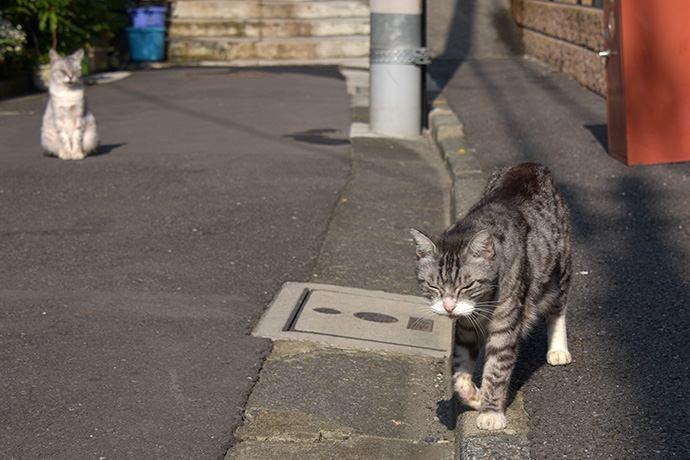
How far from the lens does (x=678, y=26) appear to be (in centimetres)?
681

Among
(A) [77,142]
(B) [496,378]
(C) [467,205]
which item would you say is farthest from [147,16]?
(B) [496,378]

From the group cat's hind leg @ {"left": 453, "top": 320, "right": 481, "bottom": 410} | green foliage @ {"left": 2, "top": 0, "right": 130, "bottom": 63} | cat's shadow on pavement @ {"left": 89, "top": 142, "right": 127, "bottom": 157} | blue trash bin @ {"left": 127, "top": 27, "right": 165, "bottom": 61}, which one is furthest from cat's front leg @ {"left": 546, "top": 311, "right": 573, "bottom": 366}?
blue trash bin @ {"left": 127, "top": 27, "right": 165, "bottom": 61}

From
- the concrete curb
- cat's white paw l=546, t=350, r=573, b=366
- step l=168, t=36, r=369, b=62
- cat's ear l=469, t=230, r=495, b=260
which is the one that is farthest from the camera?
step l=168, t=36, r=369, b=62

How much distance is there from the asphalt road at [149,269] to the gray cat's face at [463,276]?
3.41 feet

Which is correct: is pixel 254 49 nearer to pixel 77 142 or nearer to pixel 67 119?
pixel 67 119

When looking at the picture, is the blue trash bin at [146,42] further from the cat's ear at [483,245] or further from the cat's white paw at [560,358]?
the cat's ear at [483,245]

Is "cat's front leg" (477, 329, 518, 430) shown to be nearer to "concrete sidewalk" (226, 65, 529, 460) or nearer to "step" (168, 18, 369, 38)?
"concrete sidewalk" (226, 65, 529, 460)

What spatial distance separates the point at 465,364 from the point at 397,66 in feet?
20.7

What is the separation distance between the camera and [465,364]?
345cm

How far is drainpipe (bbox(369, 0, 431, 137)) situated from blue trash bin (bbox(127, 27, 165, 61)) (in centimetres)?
891

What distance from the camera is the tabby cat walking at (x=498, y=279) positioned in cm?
Answer: 319

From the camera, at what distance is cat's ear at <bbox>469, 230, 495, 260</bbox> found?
3.15 metres

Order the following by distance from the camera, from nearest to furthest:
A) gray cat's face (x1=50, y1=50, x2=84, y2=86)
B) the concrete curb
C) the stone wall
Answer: the concrete curb < gray cat's face (x1=50, y1=50, x2=84, y2=86) < the stone wall

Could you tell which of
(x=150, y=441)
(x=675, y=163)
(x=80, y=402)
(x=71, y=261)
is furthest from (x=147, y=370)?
(x=675, y=163)
